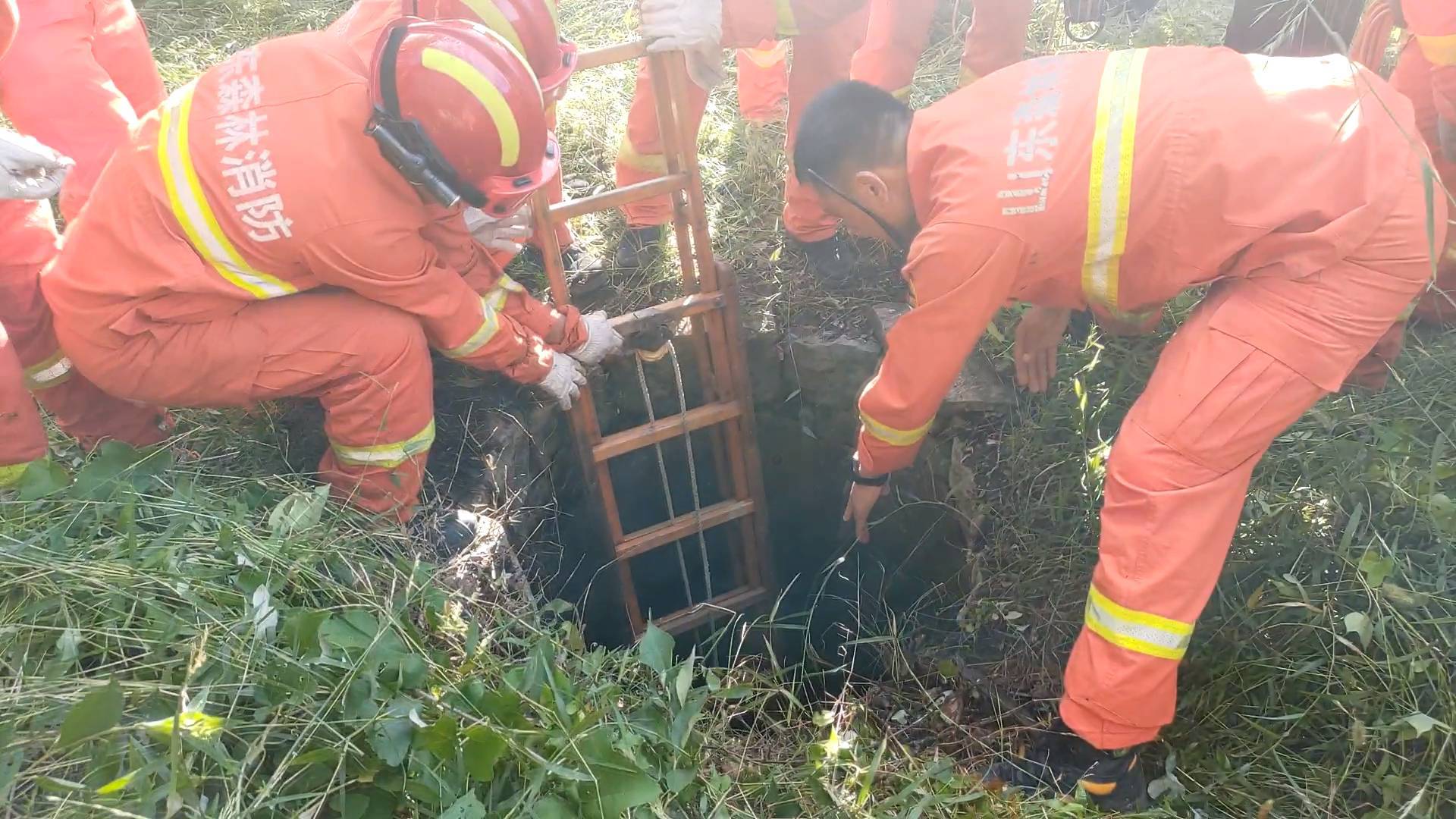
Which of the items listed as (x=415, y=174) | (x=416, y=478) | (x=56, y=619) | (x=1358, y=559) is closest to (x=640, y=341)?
(x=416, y=478)

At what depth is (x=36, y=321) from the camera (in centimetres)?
245

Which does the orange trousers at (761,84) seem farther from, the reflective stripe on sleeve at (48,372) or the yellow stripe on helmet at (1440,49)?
the reflective stripe on sleeve at (48,372)

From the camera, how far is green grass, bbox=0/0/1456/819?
1437 millimetres

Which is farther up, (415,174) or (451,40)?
(451,40)

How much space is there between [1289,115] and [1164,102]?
26 centimetres

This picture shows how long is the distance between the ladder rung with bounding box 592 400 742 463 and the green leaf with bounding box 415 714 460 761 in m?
1.85

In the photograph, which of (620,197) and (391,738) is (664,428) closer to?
(620,197)

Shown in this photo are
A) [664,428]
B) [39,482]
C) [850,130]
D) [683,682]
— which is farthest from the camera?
[664,428]

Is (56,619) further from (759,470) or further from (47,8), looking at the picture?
(759,470)

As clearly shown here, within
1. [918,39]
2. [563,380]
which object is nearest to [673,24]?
[563,380]

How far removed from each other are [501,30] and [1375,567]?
2.52 m

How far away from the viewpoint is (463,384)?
304 centimetres

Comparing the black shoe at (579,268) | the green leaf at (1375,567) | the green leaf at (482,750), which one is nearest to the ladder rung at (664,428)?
the black shoe at (579,268)

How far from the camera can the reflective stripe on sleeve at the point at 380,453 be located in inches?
96.5
